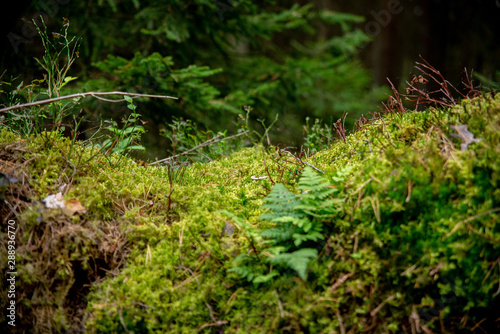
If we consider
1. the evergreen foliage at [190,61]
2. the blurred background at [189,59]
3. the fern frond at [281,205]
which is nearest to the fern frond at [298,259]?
the fern frond at [281,205]

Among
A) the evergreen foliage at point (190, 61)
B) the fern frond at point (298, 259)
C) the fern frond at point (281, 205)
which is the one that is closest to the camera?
the fern frond at point (298, 259)

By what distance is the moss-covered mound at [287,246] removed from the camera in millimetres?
1613

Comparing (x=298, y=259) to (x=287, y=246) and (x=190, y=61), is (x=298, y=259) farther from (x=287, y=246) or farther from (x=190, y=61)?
(x=190, y=61)

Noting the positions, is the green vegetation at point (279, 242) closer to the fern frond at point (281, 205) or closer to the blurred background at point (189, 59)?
the fern frond at point (281, 205)

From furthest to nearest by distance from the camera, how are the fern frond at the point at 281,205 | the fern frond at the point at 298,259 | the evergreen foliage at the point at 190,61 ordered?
the evergreen foliage at the point at 190,61
the fern frond at the point at 281,205
the fern frond at the point at 298,259

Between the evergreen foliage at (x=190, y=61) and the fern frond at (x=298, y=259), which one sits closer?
the fern frond at (x=298, y=259)

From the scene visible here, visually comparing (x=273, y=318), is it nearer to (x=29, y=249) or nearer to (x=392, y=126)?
(x=29, y=249)

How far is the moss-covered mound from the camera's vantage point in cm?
161

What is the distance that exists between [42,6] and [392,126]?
5491mm

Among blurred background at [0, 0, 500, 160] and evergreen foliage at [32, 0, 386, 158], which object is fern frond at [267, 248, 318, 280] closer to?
blurred background at [0, 0, 500, 160]

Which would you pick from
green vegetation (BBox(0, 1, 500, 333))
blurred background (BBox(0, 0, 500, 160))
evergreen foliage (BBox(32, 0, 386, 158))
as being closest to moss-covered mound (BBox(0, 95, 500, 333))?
green vegetation (BBox(0, 1, 500, 333))

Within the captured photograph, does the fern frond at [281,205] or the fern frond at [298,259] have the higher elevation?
the fern frond at [281,205]

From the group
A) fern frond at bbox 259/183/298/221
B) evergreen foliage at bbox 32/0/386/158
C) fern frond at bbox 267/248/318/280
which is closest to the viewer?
fern frond at bbox 267/248/318/280

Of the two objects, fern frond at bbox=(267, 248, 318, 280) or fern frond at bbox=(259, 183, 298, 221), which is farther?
fern frond at bbox=(259, 183, 298, 221)
